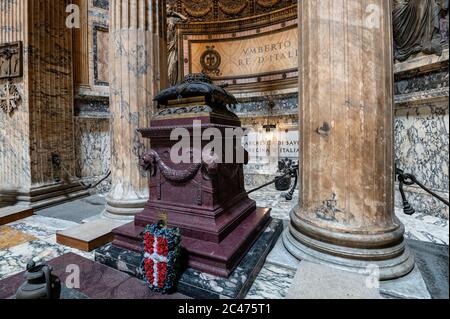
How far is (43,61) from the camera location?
16.3ft

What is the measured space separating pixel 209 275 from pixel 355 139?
177cm

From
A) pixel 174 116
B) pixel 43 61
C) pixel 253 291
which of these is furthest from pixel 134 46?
pixel 253 291

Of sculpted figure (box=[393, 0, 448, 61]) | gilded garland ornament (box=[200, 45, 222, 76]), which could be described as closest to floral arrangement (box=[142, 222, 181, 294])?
sculpted figure (box=[393, 0, 448, 61])

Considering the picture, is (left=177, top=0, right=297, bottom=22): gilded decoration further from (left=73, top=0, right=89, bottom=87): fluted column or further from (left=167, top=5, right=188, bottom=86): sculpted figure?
(left=73, top=0, right=89, bottom=87): fluted column

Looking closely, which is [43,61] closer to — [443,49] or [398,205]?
[443,49]

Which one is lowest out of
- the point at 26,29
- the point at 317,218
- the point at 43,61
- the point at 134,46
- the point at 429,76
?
the point at 317,218

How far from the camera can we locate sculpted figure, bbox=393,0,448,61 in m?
4.04

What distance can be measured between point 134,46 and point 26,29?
2803 mm

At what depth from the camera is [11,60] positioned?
187 inches

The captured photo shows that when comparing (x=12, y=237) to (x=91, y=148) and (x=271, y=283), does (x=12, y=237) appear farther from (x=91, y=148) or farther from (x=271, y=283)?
(x=271, y=283)

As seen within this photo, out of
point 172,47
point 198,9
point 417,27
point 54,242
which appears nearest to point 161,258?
point 54,242

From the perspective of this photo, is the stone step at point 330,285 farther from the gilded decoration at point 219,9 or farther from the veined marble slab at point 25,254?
the gilded decoration at point 219,9

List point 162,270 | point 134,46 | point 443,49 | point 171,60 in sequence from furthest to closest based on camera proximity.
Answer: point 171,60 → point 443,49 → point 134,46 → point 162,270

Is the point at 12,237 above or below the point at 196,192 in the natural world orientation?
below
